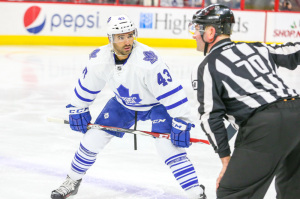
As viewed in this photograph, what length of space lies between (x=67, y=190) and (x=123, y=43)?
88 centimetres

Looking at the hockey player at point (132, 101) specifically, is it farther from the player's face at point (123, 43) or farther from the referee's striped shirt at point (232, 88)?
the referee's striped shirt at point (232, 88)

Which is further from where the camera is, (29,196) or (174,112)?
(29,196)

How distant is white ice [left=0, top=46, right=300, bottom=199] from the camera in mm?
3414

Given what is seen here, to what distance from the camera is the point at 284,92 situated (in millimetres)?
2203

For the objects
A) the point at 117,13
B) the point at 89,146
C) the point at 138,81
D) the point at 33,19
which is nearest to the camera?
the point at 138,81

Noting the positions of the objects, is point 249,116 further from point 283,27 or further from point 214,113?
point 283,27

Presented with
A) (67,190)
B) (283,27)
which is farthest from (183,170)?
(283,27)

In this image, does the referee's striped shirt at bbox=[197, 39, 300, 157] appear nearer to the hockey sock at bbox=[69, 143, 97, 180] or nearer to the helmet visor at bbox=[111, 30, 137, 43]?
the helmet visor at bbox=[111, 30, 137, 43]

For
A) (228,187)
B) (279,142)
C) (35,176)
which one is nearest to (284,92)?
(279,142)

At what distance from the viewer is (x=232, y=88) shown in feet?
7.13

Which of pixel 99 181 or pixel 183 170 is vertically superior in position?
pixel 183 170

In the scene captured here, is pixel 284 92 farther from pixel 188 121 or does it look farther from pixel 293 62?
pixel 188 121

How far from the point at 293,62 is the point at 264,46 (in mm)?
→ 190

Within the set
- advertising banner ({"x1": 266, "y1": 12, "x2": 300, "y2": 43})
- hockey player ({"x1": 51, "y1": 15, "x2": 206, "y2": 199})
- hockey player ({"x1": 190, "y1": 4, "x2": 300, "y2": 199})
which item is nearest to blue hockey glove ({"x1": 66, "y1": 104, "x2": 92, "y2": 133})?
hockey player ({"x1": 51, "y1": 15, "x2": 206, "y2": 199})
